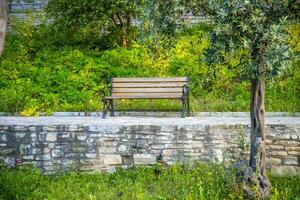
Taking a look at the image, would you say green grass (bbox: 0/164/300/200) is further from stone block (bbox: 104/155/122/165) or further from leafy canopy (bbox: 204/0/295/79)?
leafy canopy (bbox: 204/0/295/79)

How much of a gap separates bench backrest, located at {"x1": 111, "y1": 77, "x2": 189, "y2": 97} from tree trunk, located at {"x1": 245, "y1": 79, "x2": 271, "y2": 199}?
382cm

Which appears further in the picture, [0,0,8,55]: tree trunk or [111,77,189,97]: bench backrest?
[111,77,189,97]: bench backrest

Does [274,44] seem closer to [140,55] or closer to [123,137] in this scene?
[123,137]

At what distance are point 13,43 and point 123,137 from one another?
318 inches

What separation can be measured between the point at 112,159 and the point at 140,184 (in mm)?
1089

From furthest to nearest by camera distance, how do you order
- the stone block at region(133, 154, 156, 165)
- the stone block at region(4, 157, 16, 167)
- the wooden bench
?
the wooden bench < the stone block at region(4, 157, 16, 167) < the stone block at region(133, 154, 156, 165)

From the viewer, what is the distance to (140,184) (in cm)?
812

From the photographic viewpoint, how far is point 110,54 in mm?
13984

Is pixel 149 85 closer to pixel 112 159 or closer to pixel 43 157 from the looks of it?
pixel 112 159

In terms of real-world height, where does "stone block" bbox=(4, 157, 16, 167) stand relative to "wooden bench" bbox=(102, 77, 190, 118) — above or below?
below

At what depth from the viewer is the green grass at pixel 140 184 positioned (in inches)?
295

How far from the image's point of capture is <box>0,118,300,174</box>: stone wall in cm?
885

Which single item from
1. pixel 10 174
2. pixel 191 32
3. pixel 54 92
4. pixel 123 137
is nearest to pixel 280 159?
pixel 123 137

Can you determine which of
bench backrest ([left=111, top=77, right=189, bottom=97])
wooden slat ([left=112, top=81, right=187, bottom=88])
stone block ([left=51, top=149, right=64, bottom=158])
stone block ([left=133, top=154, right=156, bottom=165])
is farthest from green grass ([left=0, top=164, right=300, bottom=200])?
wooden slat ([left=112, top=81, right=187, bottom=88])
